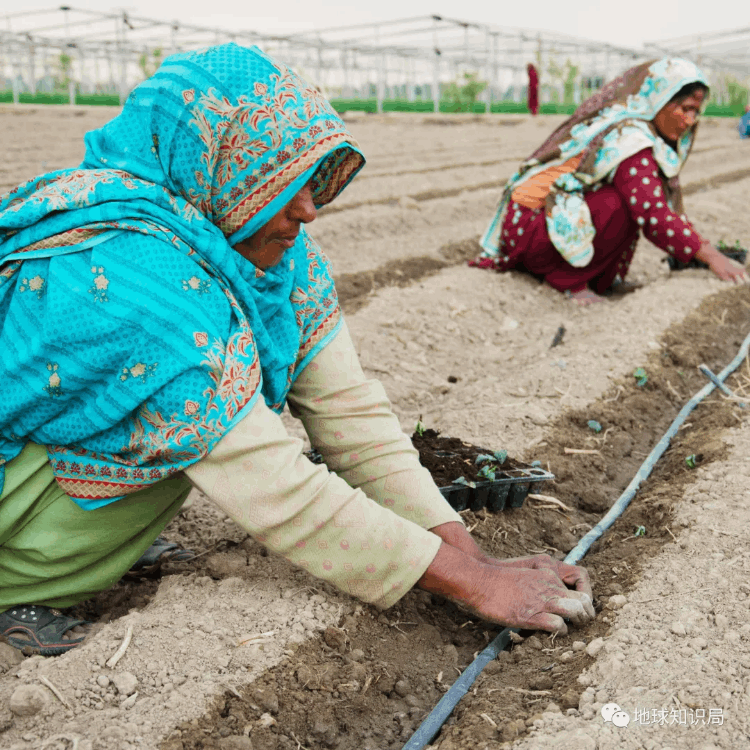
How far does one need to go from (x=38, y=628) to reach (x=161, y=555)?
45 cm

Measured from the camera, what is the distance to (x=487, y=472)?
239 centimetres

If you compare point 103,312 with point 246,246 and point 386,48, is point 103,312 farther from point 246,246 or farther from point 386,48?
point 386,48

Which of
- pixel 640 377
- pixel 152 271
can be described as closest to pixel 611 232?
pixel 640 377

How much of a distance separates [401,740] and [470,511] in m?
0.86

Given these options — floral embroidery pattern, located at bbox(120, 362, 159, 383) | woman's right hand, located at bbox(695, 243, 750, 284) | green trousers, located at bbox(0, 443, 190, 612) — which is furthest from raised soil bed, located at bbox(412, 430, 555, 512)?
woman's right hand, located at bbox(695, 243, 750, 284)

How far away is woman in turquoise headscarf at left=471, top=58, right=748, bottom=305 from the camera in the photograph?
4484 mm

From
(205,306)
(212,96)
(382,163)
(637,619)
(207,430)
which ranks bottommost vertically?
(382,163)

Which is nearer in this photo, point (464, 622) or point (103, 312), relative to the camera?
point (103, 312)

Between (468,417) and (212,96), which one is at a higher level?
(212,96)

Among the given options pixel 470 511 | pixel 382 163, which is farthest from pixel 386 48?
pixel 470 511

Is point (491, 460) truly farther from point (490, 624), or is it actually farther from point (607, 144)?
point (607, 144)

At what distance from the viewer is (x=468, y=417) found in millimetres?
3107

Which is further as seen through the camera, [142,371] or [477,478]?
[477,478]

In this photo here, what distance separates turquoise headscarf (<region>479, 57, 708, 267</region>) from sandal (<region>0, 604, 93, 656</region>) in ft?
11.9
